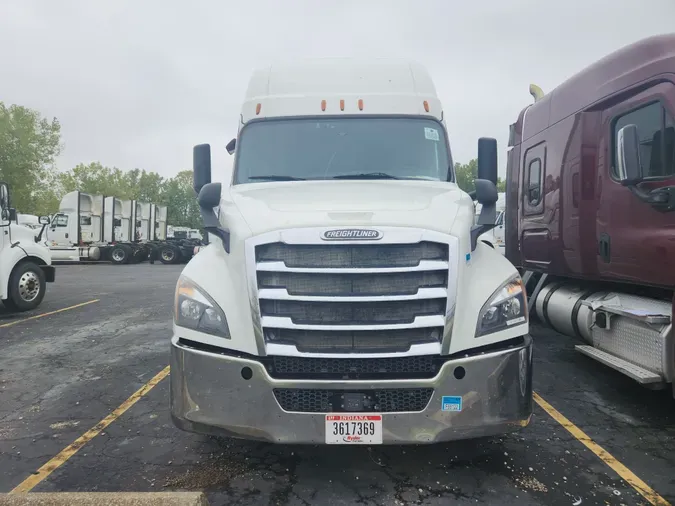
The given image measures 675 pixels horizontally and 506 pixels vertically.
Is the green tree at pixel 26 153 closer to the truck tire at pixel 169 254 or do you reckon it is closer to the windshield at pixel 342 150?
the truck tire at pixel 169 254

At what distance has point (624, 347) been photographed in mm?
5043

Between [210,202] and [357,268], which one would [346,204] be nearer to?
[357,268]

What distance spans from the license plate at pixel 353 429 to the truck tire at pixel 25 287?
928cm

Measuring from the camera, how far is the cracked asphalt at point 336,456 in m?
3.27

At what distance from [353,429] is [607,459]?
198 centimetres

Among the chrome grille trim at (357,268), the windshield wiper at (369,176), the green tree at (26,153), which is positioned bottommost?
the chrome grille trim at (357,268)

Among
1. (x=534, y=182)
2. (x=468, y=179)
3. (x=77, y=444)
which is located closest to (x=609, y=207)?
(x=534, y=182)

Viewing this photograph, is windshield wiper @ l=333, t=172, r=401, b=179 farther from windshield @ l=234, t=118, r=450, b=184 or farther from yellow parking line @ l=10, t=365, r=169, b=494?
yellow parking line @ l=10, t=365, r=169, b=494

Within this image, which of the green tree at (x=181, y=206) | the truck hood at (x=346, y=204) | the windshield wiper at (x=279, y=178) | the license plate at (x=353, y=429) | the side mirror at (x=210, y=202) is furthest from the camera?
the green tree at (x=181, y=206)

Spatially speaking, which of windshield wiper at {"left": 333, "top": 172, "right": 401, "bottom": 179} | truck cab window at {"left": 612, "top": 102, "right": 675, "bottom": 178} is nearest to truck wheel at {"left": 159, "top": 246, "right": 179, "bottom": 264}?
windshield wiper at {"left": 333, "top": 172, "right": 401, "bottom": 179}

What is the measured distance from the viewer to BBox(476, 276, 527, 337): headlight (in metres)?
3.22

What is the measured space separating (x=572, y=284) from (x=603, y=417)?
2382 millimetres

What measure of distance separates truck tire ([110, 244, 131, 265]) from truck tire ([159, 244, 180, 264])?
1937mm

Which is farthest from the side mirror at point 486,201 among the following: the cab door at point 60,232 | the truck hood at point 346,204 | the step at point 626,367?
the cab door at point 60,232
